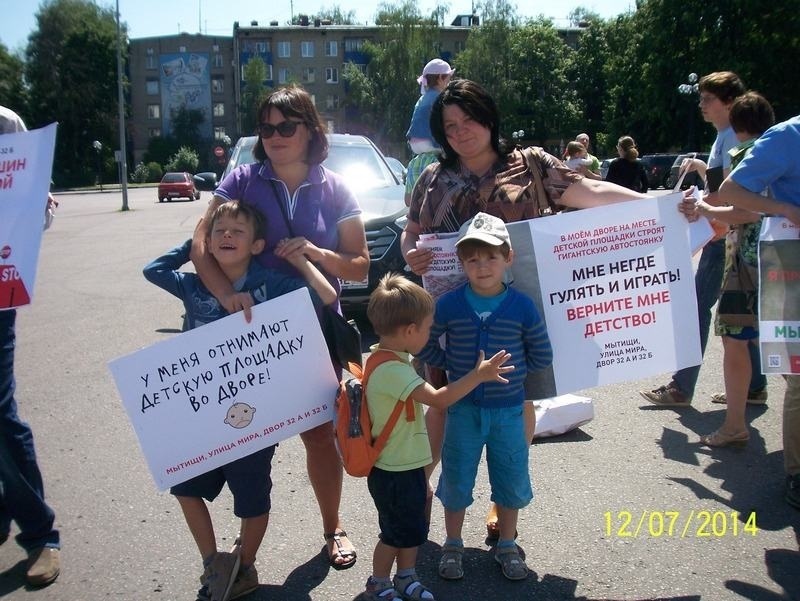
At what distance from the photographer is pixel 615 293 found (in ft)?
10.9

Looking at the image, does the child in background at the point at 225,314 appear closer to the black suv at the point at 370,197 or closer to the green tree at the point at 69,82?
the black suv at the point at 370,197

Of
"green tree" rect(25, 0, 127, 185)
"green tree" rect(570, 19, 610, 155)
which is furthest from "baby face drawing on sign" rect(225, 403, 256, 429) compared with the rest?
"green tree" rect(25, 0, 127, 185)

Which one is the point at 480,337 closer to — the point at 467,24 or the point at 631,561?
the point at 631,561

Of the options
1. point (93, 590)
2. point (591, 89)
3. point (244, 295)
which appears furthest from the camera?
point (591, 89)

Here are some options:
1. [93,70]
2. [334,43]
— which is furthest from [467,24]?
[93,70]

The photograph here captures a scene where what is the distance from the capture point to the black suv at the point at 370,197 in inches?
291

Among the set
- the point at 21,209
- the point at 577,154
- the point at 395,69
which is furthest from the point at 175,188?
the point at 21,209

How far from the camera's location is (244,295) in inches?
117

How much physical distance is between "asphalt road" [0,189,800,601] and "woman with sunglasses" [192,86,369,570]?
1.77 feet

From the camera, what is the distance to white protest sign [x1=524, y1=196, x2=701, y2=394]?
3.30 metres

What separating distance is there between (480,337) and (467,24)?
8430 cm

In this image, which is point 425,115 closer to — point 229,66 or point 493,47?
point 493,47

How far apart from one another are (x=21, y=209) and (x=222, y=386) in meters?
1.15

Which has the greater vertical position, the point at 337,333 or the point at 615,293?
the point at 615,293
